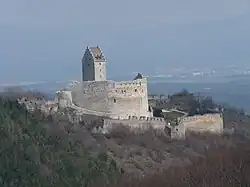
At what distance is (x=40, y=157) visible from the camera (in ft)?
96.6

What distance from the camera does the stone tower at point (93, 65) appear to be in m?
37.8

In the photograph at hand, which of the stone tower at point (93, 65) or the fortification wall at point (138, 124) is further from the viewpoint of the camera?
the stone tower at point (93, 65)

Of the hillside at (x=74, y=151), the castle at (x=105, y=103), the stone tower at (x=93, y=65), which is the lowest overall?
the hillside at (x=74, y=151)

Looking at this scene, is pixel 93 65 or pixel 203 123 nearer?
pixel 93 65

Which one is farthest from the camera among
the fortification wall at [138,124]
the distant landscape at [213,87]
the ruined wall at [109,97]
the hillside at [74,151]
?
the distant landscape at [213,87]

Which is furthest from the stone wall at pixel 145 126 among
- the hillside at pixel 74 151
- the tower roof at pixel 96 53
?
the tower roof at pixel 96 53

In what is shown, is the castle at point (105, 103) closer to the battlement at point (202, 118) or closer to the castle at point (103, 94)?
the castle at point (103, 94)

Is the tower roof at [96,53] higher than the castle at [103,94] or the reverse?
higher

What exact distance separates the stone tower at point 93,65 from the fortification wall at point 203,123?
14.8 ft

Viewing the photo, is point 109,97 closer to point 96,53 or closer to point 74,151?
point 96,53

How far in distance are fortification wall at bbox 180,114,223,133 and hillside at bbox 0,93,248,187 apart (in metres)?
0.91

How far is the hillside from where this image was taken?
1112 inches

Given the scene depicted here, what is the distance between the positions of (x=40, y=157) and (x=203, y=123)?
13008 mm

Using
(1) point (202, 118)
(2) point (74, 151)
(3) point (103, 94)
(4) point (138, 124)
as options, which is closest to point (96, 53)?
(3) point (103, 94)
